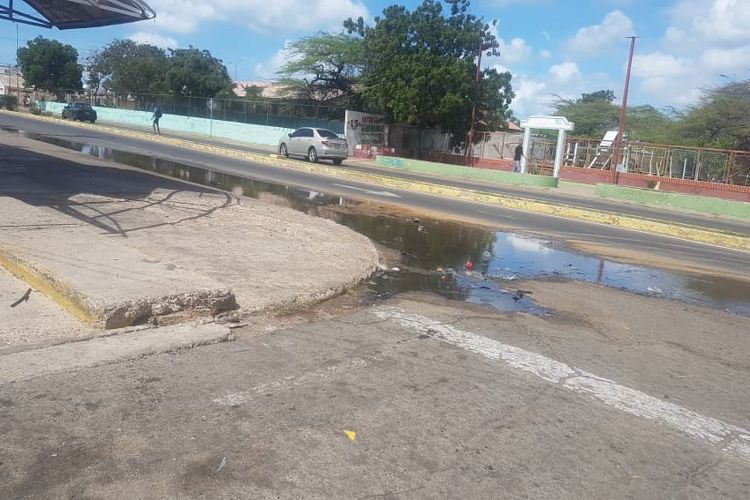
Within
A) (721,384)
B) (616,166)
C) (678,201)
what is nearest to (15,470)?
(721,384)

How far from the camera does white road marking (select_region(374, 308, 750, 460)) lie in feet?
13.7

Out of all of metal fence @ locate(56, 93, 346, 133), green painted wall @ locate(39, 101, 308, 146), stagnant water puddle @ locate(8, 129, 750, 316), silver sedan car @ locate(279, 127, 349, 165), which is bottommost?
stagnant water puddle @ locate(8, 129, 750, 316)

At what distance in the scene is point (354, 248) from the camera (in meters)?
9.91

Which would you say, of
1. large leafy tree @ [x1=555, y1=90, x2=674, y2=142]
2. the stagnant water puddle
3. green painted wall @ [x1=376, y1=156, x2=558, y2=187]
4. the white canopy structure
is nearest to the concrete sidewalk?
the stagnant water puddle

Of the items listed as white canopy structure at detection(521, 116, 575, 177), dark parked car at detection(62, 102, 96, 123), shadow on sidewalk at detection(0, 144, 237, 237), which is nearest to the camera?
shadow on sidewalk at detection(0, 144, 237, 237)

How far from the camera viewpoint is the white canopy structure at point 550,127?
1273 inches

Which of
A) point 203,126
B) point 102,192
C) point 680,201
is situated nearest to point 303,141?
point 680,201

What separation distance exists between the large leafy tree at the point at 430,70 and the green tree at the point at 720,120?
1182 cm

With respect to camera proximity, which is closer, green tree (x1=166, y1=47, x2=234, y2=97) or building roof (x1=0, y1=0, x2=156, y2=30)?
building roof (x1=0, y1=0, x2=156, y2=30)

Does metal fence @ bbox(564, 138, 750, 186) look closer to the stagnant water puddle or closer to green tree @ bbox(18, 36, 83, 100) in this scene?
the stagnant water puddle

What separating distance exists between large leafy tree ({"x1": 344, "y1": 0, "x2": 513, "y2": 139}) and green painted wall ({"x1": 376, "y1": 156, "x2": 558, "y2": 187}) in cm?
627

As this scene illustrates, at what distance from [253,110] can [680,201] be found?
33310 mm

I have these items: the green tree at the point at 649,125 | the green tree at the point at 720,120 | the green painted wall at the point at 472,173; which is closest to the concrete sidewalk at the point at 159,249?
the green painted wall at the point at 472,173

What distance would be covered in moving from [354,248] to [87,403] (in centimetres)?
628
